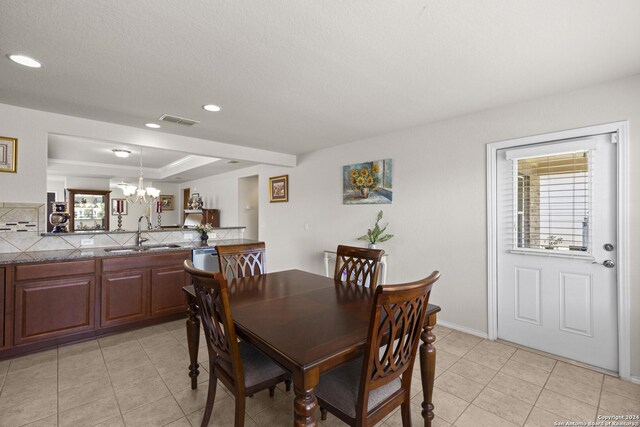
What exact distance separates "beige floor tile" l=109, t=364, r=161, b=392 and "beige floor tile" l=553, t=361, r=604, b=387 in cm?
290

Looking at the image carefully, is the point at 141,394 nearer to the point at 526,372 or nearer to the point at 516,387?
the point at 516,387

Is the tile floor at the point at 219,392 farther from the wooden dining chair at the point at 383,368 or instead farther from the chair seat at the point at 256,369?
the wooden dining chair at the point at 383,368

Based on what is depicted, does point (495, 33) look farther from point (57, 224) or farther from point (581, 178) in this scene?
point (57, 224)

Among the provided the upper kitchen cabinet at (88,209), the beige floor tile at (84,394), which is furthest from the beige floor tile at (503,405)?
the upper kitchen cabinet at (88,209)

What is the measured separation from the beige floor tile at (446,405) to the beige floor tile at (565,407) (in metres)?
0.50

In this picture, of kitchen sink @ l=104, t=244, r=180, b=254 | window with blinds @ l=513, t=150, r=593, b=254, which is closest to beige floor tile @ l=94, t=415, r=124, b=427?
kitchen sink @ l=104, t=244, r=180, b=254

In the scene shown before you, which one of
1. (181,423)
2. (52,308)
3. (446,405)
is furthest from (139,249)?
(446,405)

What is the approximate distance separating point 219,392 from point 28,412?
113 cm

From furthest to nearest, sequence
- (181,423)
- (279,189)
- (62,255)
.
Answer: (279,189) < (62,255) < (181,423)

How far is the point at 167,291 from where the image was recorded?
3.30m

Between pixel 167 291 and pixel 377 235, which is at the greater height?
pixel 377 235

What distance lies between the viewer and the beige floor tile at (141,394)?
6.27 ft

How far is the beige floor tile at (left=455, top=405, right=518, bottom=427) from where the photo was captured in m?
1.74

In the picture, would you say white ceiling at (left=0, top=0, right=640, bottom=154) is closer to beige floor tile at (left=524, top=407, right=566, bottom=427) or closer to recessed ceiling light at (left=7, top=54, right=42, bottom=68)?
recessed ceiling light at (left=7, top=54, right=42, bottom=68)
